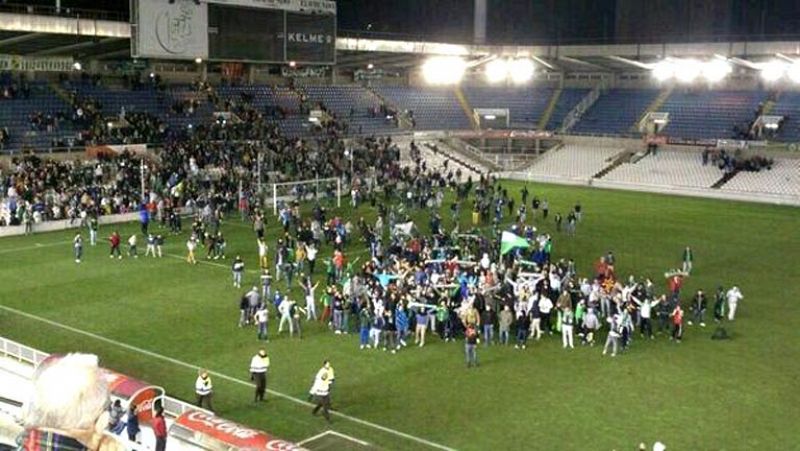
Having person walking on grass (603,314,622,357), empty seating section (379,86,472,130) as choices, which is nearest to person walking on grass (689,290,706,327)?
person walking on grass (603,314,622,357)

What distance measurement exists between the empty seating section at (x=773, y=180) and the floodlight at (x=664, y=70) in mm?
10695

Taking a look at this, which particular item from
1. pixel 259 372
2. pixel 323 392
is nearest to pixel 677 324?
pixel 323 392

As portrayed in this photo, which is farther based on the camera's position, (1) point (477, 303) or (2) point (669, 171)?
(2) point (669, 171)

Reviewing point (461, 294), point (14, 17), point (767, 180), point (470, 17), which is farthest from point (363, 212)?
point (470, 17)

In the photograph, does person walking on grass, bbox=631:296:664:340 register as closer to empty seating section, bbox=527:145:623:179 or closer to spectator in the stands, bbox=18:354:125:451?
spectator in the stands, bbox=18:354:125:451

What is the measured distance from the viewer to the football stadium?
56.3 feet

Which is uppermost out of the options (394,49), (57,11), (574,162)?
(57,11)

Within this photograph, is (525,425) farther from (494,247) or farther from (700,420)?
(494,247)

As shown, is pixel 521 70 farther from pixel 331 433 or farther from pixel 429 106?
pixel 331 433

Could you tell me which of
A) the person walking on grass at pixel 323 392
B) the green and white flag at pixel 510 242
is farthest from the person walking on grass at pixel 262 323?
the green and white flag at pixel 510 242

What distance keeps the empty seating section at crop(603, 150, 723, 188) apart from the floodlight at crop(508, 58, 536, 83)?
37.8 ft

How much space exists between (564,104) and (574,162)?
8871mm

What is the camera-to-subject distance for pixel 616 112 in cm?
6669

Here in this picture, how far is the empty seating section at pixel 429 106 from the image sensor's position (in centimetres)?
6906
